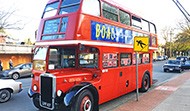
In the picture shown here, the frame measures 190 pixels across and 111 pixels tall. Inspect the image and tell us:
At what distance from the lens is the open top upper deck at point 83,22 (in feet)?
21.4

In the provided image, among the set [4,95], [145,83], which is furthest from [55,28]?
[145,83]

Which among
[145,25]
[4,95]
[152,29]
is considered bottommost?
[4,95]

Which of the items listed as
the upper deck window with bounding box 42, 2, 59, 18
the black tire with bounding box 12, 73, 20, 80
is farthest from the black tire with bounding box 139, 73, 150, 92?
the black tire with bounding box 12, 73, 20, 80

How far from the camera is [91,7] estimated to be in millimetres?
7078

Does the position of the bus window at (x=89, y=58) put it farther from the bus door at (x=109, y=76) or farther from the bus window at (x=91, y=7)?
the bus window at (x=91, y=7)

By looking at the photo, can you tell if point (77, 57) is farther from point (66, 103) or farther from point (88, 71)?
point (66, 103)

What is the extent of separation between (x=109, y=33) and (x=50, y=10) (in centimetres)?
233

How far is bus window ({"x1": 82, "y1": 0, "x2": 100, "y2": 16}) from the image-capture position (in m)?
6.76

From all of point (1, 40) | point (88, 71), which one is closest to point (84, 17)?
point (88, 71)

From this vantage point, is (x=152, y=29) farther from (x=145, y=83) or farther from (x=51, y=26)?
(x=51, y=26)

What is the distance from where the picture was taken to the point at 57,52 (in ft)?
24.7

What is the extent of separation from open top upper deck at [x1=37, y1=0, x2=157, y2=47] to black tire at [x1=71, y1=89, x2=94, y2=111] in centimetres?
173

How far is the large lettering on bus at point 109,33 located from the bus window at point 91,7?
14.4 inches

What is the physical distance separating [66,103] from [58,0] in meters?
3.71
